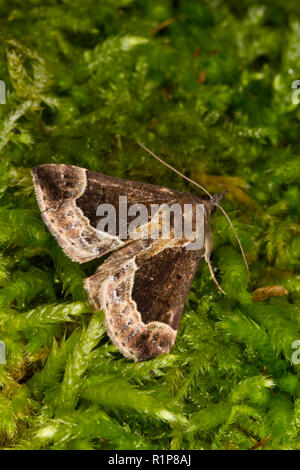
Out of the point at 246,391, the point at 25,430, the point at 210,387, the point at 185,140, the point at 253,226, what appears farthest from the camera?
the point at 185,140

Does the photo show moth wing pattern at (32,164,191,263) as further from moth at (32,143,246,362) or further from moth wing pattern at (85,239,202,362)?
moth wing pattern at (85,239,202,362)

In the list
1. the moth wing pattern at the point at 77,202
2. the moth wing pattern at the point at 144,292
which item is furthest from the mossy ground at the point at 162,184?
the moth wing pattern at the point at 77,202

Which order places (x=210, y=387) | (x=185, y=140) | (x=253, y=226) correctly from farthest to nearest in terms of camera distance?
(x=185, y=140)
(x=253, y=226)
(x=210, y=387)

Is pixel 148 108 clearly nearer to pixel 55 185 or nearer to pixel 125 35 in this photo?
pixel 125 35

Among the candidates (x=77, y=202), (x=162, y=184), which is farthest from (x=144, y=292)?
(x=162, y=184)

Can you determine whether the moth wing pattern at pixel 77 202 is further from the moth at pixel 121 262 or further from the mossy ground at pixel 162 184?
the mossy ground at pixel 162 184

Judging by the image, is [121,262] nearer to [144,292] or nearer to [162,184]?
[144,292]
